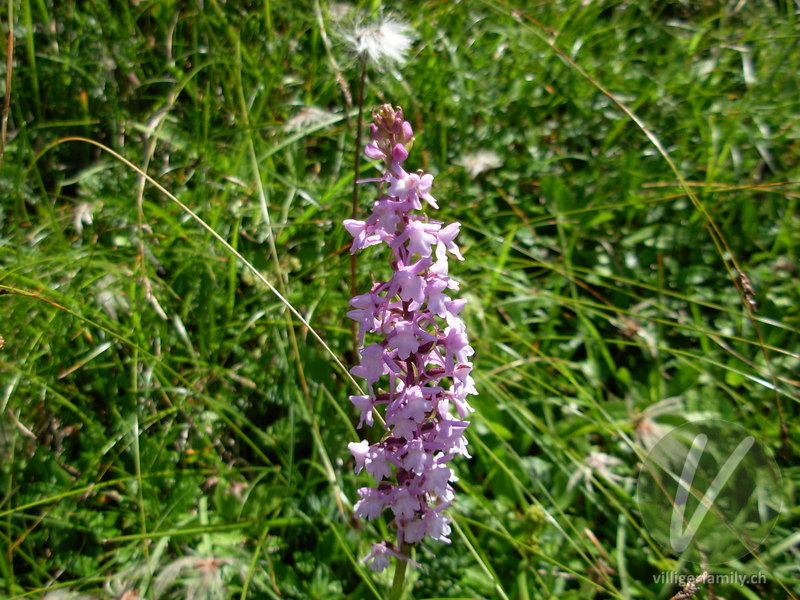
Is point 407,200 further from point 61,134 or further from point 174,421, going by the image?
point 61,134

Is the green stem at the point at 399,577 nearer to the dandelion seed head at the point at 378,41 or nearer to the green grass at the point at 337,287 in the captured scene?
the green grass at the point at 337,287

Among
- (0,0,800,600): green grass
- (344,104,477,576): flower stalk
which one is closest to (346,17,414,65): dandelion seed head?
(0,0,800,600): green grass

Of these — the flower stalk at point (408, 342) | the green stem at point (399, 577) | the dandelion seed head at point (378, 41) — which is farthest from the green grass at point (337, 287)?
the flower stalk at point (408, 342)

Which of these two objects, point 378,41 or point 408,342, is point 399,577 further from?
point 378,41

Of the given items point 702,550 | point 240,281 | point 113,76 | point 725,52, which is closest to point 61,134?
point 113,76

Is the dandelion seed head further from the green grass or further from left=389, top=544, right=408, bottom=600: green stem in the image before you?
→ left=389, top=544, right=408, bottom=600: green stem

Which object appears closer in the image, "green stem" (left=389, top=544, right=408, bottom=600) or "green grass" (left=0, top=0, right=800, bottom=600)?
"green stem" (left=389, top=544, right=408, bottom=600)
